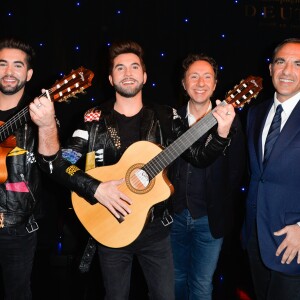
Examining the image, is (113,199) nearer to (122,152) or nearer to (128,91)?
(122,152)

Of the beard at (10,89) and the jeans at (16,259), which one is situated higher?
the beard at (10,89)

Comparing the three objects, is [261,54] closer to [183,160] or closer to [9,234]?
[183,160]

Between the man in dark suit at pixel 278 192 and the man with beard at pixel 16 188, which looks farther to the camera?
the man with beard at pixel 16 188

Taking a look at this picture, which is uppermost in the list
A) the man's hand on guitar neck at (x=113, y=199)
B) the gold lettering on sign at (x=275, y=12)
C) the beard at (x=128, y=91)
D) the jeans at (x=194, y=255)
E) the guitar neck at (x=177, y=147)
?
the gold lettering on sign at (x=275, y=12)

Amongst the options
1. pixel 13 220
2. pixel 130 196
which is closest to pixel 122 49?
pixel 130 196

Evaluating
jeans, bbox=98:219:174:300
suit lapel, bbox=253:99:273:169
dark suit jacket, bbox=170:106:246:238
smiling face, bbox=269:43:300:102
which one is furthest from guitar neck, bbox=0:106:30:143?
smiling face, bbox=269:43:300:102

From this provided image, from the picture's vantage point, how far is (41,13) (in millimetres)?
4160

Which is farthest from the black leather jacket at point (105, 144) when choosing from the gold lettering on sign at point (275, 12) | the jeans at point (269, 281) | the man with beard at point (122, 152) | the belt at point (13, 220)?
the gold lettering on sign at point (275, 12)

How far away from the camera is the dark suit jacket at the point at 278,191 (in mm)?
2049

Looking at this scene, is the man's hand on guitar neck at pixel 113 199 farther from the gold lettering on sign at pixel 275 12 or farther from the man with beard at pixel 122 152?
the gold lettering on sign at pixel 275 12

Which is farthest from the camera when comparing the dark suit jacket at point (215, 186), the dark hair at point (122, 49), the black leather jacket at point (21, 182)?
the dark suit jacket at point (215, 186)

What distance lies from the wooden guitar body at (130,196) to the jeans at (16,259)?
0.41 m

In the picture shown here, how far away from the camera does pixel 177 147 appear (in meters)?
2.32

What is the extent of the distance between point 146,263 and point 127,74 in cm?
127
